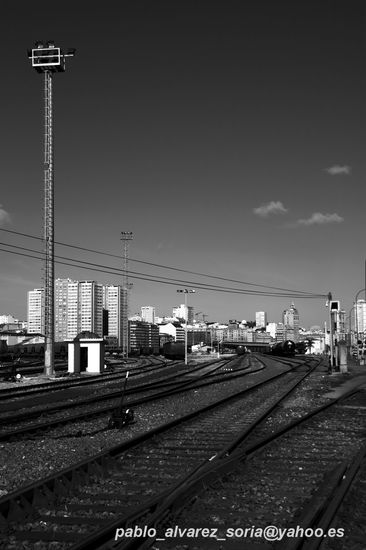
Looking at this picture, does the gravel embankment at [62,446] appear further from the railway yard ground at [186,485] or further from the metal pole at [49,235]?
the metal pole at [49,235]

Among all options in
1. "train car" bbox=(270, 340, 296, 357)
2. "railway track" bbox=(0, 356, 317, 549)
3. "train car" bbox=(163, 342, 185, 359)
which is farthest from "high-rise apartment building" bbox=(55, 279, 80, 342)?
"railway track" bbox=(0, 356, 317, 549)

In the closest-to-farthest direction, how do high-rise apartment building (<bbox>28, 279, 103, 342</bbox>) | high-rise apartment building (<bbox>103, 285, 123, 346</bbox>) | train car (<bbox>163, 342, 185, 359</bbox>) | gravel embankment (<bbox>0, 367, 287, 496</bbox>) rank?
gravel embankment (<bbox>0, 367, 287, 496</bbox>) → train car (<bbox>163, 342, 185, 359</bbox>) → high-rise apartment building (<bbox>28, 279, 103, 342</bbox>) → high-rise apartment building (<bbox>103, 285, 123, 346</bbox>)

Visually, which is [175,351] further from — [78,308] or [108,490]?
[78,308]

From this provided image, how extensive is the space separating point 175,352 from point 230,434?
6063cm

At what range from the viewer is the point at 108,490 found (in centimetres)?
776

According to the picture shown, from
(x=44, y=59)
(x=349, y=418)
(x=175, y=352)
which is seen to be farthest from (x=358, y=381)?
(x=175, y=352)

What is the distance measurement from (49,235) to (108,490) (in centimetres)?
3044

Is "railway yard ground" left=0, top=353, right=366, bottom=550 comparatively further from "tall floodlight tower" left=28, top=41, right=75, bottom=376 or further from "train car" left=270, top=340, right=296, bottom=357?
"train car" left=270, top=340, right=296, bottom=357

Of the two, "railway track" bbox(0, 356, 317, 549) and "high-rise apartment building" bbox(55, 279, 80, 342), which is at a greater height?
"high-rise apartment building" bbox(55, 279, 80, 342)

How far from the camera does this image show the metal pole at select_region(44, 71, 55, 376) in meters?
36.1

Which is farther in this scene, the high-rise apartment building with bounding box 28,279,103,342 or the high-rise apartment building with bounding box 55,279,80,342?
the high-rise apartment building with bounding box 55,279,80,342

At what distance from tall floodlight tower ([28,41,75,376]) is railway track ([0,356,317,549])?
24519mm

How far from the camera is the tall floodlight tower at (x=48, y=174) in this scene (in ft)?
119

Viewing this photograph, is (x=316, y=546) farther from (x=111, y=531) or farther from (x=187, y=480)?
(x=187, y=480)
